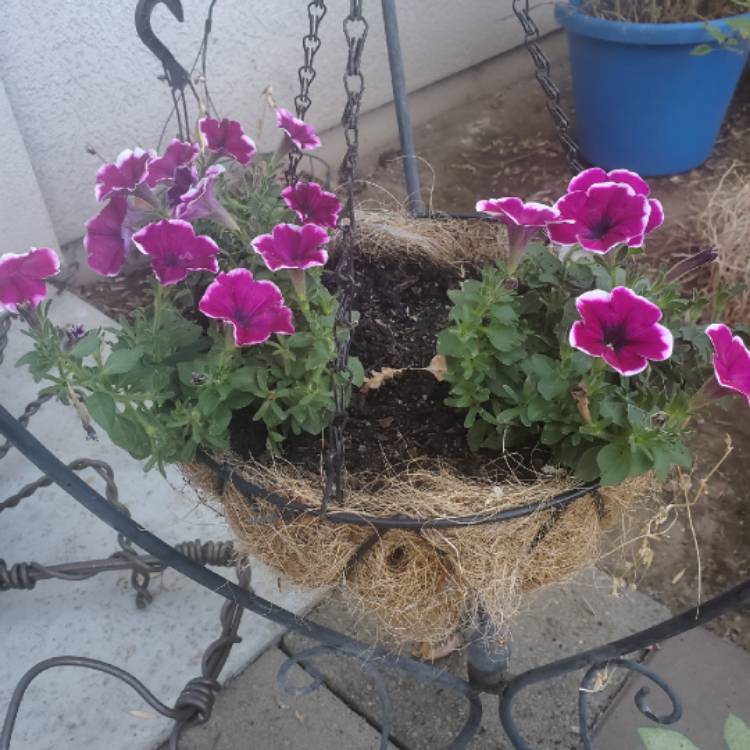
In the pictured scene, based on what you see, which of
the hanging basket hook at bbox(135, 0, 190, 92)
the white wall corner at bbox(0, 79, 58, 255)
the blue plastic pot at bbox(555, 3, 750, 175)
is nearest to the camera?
the hanging basket hook at bbox(135, 0, 190, 92)

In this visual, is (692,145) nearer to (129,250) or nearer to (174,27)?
(174,27)

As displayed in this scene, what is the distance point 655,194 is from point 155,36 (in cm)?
248

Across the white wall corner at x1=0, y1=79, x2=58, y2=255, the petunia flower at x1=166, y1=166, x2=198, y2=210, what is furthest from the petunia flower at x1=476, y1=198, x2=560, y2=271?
the white wall corner at x1=0, y1=79, x2=58, y2=255

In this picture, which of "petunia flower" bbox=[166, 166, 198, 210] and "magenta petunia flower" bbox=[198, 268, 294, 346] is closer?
"magenta petunia flower" bbox=[198, 268, 294, 346]

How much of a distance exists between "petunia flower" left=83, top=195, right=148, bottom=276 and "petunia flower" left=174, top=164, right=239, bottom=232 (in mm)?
69

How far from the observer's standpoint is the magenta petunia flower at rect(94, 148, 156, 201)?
932 millimetres

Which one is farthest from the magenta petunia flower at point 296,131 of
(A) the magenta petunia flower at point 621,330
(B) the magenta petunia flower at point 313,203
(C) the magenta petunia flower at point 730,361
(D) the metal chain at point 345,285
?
(C) the magenta petunia flower at point 730,361

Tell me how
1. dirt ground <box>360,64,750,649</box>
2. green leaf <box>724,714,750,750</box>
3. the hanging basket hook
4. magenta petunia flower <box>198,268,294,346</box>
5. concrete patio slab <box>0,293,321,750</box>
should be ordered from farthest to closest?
dirt ground <box>360,64,750,649</box> → concrete patio slab <box>0,293,321,750</box> → the hanging basket hook → magenta petunia flower <box>198,268,294,346</box> → green leaf <box>724,714,750,750</box>

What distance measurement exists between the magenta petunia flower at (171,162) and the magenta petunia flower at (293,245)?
0.68ft

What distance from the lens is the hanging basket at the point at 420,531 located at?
887 millimetres

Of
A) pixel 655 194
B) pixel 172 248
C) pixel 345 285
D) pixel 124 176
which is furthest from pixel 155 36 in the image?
pixel 655 194

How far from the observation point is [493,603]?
0.97 m

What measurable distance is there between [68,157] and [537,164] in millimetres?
1910

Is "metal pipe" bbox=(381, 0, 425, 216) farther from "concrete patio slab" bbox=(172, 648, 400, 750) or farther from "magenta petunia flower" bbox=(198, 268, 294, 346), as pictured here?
"concrete patio slab" bbox=(172, 648, 400, 750)
